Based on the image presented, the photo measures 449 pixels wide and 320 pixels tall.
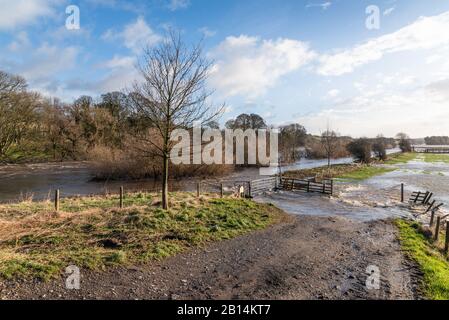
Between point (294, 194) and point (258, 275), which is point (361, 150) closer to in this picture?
point (294, 194)

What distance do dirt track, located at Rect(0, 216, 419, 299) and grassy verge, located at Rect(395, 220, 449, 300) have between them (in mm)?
319

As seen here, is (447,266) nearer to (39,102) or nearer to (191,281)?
(191,281)

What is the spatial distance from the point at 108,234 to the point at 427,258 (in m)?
9.64

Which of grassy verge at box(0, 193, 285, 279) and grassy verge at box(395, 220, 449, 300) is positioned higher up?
grassy verge at box(0, 193, 285, 279)

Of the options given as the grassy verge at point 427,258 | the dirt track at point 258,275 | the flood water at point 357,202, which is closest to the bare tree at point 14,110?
the flood water at point 357,202

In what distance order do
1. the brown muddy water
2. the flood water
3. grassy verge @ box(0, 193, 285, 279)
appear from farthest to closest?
the brown muddy water < the flood water < grassy verge @ box(0, 193, 285, 279)

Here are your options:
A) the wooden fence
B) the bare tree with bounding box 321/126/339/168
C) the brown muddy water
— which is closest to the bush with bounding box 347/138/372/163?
the bare tree with bounding box 321/126/339/168

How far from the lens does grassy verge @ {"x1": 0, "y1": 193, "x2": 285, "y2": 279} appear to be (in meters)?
7.08

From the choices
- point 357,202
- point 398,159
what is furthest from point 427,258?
point 398,159

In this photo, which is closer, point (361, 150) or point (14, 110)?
point (14, 110)

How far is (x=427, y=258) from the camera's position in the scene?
30.5ft

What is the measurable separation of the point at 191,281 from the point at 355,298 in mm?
3415

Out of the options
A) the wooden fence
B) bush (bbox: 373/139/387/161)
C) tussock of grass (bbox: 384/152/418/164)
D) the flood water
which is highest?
bush (bbox: 373/139/387/161)

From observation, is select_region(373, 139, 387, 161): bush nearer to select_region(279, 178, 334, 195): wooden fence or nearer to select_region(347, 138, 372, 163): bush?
select_region(347, 138, 372, 163): bush
